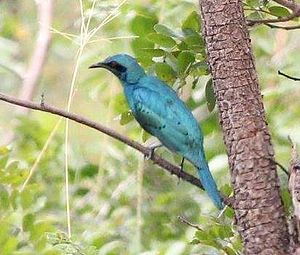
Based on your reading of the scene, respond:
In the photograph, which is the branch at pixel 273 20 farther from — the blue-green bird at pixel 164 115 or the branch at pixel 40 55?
the branch at pixel 40 55

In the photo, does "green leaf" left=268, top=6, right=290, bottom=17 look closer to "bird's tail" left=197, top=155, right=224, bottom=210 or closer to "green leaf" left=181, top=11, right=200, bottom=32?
"green leaf" left=181, top=11, right=200, bottom=32

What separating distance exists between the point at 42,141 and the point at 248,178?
1.15m

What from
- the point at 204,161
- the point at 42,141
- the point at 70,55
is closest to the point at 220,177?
the point at 204,161

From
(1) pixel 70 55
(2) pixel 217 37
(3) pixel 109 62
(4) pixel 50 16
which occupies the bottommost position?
(2) pixel 217 37

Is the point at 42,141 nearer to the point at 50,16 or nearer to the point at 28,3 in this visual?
the point at 50,16

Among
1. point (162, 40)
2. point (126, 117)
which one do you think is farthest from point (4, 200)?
point (162, 40)

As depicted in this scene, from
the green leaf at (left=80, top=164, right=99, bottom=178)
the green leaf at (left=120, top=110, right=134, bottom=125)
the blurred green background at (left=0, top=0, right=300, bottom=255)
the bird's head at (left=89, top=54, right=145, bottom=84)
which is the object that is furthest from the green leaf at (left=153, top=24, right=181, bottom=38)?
the green leaf at (left=80, top=164, right=99, bottom=178)

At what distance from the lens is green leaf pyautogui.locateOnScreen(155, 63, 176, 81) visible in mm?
1694

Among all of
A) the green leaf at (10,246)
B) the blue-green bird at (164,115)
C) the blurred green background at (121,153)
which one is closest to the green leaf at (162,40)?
the blurred green background at (121,153)

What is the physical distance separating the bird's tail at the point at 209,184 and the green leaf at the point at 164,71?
0.63 feet

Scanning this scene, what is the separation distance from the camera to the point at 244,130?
54.7 inches

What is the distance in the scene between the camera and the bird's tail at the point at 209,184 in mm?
1617

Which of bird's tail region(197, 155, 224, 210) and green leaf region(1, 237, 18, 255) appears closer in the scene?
bird's tail region(197, 155, 224, 210)

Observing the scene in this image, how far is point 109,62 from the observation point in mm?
2137
